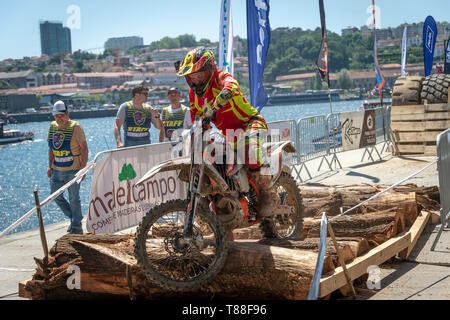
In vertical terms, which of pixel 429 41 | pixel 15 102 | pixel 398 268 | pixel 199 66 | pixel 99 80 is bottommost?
pixel 398 268

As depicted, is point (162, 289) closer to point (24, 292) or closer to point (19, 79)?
point (24, 292)

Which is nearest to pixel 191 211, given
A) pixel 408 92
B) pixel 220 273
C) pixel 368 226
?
pixel 220 273

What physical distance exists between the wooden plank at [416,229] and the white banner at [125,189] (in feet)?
10.5

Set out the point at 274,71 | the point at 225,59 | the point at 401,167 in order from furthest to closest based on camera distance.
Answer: the point at 274,71, the point at 401,167, the point at 225,59

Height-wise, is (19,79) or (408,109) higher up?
(19,79)

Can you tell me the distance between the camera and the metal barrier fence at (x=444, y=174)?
22.0 feet

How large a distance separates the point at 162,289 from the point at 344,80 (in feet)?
531

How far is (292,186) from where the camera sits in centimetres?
659

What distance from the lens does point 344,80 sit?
161875 millimetres

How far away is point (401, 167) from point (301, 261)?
10.1m

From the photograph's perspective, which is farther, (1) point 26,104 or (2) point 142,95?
(1) point 26,104

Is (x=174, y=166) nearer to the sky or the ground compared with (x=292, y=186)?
nearer to the sky
